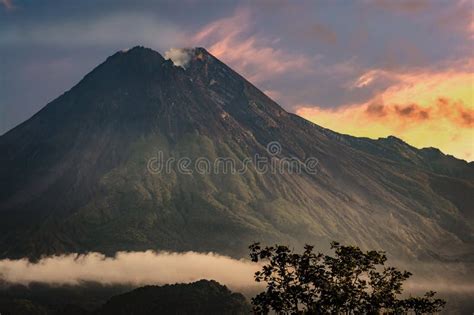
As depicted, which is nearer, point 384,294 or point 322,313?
point 322,313

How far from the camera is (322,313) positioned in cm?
6556

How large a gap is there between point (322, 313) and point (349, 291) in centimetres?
337

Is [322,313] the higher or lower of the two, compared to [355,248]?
lower

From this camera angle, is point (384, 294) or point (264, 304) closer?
point (264, 304)

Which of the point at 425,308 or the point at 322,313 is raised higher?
the point at 425,308

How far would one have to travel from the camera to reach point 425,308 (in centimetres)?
8994

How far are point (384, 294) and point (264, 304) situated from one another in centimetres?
1390

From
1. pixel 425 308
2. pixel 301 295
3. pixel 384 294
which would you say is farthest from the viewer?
pixel 425 308

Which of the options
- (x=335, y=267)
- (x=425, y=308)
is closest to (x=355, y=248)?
(x=335, y=267)

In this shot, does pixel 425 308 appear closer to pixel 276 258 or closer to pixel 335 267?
pixel 335 267

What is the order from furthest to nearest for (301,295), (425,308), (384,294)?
(425,308)
(384,294)
(301,295)

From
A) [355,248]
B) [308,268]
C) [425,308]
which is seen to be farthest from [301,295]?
[425,308]

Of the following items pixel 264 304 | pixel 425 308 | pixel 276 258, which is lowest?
pixel 264 304

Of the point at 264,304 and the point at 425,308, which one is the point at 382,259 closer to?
the point at 264,304
